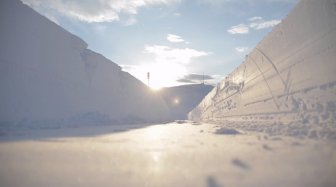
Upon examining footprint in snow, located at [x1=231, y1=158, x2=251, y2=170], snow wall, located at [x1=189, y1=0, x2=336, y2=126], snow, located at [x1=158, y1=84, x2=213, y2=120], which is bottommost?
footprint in snow, located at [x1=231, y1=158, x2=251, y2=170]

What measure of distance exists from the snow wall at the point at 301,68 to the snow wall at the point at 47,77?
A: 7037 mm

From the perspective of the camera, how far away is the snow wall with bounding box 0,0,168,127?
28.1ft

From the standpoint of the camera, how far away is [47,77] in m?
9.92

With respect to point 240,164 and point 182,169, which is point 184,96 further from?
point 182,169

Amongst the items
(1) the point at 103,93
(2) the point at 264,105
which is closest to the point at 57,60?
(1) the point at 103,93

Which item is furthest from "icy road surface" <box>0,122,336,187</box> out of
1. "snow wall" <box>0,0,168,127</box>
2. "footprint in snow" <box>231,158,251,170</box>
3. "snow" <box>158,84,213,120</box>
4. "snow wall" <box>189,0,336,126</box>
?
"snow" <box>158,84,213,120</box>

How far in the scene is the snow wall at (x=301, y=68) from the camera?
315 cm

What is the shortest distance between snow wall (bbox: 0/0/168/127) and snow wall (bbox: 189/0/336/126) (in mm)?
7037

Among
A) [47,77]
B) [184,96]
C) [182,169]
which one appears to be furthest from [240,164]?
[184,96]

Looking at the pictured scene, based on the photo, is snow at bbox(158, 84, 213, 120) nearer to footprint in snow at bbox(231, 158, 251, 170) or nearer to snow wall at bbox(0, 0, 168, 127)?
snow wall at bbox(0, 0, 168, 127)

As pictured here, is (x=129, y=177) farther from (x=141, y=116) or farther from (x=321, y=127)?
(x=141, y=116)

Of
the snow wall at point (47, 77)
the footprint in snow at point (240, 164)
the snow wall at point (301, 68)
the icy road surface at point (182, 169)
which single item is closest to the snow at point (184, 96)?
the snow wall at point (47, 77)

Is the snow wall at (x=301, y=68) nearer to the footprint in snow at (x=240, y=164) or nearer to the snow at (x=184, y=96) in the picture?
the footprint in snow at (x=240, y=164)

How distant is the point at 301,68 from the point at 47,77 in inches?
361
